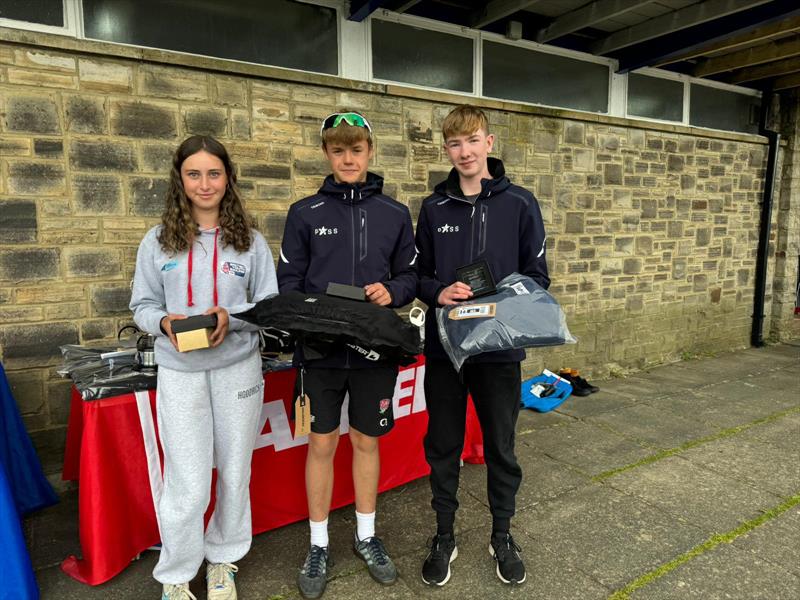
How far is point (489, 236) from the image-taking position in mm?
2309

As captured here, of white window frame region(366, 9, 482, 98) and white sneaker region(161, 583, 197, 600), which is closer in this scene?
white sneaker region(161, 583, 197, 600)

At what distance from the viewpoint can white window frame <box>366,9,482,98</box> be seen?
13.9 feet

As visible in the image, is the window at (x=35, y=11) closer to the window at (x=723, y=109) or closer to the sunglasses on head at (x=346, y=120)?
the sunglasses on head at (x=346, y=120)

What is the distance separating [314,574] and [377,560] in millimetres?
272

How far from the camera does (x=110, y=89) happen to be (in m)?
3.31

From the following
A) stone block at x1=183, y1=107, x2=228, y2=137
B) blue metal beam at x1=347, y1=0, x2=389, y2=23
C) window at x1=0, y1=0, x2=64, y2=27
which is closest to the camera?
window at x1=0, y1=0, x2=64, y2=27

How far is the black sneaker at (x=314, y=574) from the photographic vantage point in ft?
7.41

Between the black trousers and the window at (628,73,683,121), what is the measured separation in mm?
4718

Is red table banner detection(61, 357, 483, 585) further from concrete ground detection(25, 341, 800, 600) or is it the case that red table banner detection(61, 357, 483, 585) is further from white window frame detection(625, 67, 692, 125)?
white window frame detection(625, 67, 692, 125)

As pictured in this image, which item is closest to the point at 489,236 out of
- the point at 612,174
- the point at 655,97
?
the point at 612,174

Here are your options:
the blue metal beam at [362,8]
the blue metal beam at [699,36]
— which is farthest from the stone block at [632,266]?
the blue metal beam at [362,8]

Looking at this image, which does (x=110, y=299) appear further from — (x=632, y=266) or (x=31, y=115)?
(x=632, y=266)

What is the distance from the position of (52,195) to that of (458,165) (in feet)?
8.07

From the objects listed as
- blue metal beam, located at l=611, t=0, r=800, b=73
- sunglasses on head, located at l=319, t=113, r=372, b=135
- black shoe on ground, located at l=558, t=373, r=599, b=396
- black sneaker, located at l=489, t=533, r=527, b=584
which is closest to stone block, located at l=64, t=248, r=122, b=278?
sunglasses on head, located at l=319, t=113, r=372, b=135
